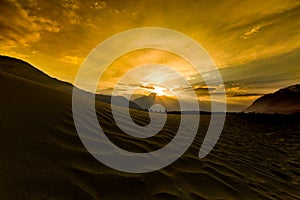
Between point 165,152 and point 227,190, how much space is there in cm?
103

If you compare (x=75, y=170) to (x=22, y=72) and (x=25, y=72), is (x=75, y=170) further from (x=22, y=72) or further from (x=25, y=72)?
(x=25, y=72)

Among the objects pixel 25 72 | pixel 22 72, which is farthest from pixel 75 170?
pixel 25 72

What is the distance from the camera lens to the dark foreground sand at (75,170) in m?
1.48

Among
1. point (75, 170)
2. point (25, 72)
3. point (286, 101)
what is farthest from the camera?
point (286, 101)

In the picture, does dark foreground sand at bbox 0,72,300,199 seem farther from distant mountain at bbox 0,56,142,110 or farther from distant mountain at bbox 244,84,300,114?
distant mountain at bbox 244,84,300,114

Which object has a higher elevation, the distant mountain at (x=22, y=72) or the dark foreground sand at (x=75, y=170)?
the distant mountain at (x=22, y=72)

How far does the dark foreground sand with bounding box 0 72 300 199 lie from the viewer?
148 centimetres

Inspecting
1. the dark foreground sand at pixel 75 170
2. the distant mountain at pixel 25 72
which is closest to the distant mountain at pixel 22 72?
the distant mountain at pixel 25 72

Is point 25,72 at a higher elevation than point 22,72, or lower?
higher

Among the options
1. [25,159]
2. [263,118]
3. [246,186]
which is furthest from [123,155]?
[263,118]

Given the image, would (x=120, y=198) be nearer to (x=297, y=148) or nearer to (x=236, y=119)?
(x=297, y=148)

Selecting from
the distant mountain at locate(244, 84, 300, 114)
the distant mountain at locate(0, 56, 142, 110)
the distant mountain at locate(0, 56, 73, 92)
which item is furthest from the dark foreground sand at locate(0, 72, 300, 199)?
the distant mountain at locate(244, 84, 300, 114)

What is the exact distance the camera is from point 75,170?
1.71 m

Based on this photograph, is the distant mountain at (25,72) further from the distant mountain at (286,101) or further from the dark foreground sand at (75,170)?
the distant mountain at (286,101)
